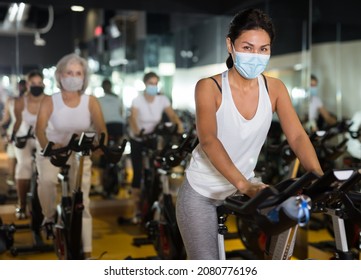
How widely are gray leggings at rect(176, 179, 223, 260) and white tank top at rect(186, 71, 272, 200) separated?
32mm

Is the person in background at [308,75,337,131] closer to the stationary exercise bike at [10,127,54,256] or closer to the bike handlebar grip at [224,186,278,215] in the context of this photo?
the stationary exercise bike at [10,127,54,256]

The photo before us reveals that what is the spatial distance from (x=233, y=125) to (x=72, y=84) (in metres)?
2.13

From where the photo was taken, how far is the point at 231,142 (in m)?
2.30

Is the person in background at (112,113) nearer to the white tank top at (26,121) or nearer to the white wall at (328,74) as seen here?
the white wall at (328,74)

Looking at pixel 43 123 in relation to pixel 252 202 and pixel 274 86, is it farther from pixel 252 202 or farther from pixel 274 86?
pixel 252 202

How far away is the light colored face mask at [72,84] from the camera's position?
13.6 feet

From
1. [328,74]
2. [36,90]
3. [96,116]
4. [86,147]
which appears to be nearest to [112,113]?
[36,90]

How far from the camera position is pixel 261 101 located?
2320mm

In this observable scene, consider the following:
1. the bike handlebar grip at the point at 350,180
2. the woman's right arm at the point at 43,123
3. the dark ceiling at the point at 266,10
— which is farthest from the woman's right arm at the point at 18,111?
the bike handlebar grip at the point at 350,180

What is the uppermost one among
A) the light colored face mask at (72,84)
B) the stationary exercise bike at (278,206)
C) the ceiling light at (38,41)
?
the ceiling light at (38,41)

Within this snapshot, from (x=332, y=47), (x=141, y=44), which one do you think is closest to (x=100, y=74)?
(x=141, y=44)

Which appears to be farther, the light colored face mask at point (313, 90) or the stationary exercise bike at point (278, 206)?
the light colored face mask at point (313, 90)

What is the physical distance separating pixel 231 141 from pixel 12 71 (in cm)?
288

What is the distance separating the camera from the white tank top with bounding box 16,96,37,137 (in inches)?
178
